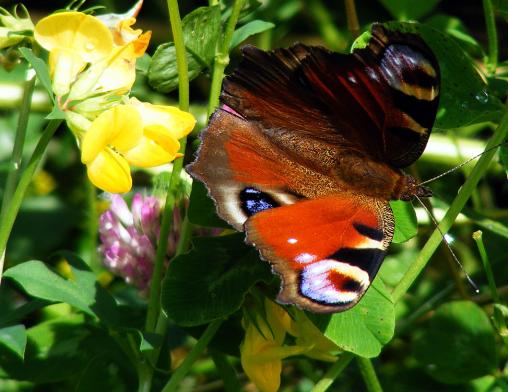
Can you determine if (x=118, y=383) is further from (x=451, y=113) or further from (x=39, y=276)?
(x=451, y=113)

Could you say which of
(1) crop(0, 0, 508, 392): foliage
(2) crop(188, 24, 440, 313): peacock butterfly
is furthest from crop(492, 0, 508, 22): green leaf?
(2) crop(188, 24, 440, 313): peacock butterfly

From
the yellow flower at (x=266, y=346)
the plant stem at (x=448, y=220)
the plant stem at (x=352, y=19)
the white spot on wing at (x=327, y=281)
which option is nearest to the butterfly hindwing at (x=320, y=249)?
the white spot on wing at (x=327, y=281)

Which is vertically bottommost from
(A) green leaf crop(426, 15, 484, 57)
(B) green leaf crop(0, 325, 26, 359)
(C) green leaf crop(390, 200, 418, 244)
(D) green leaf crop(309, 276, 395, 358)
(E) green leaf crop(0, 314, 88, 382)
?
(E) green leaf crop(0, 314, 88, 382)

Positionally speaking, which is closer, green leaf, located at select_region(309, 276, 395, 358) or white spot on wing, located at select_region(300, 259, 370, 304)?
white spot on wing, located at select_region(300, 259, 370, 304)

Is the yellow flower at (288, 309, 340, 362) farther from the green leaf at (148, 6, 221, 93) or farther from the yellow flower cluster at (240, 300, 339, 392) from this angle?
the green leaf at (148, 6, 221, 93)

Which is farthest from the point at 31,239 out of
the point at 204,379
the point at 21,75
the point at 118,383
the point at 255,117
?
the point at 255,117

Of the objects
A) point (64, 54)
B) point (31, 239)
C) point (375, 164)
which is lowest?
point (31, 239)
